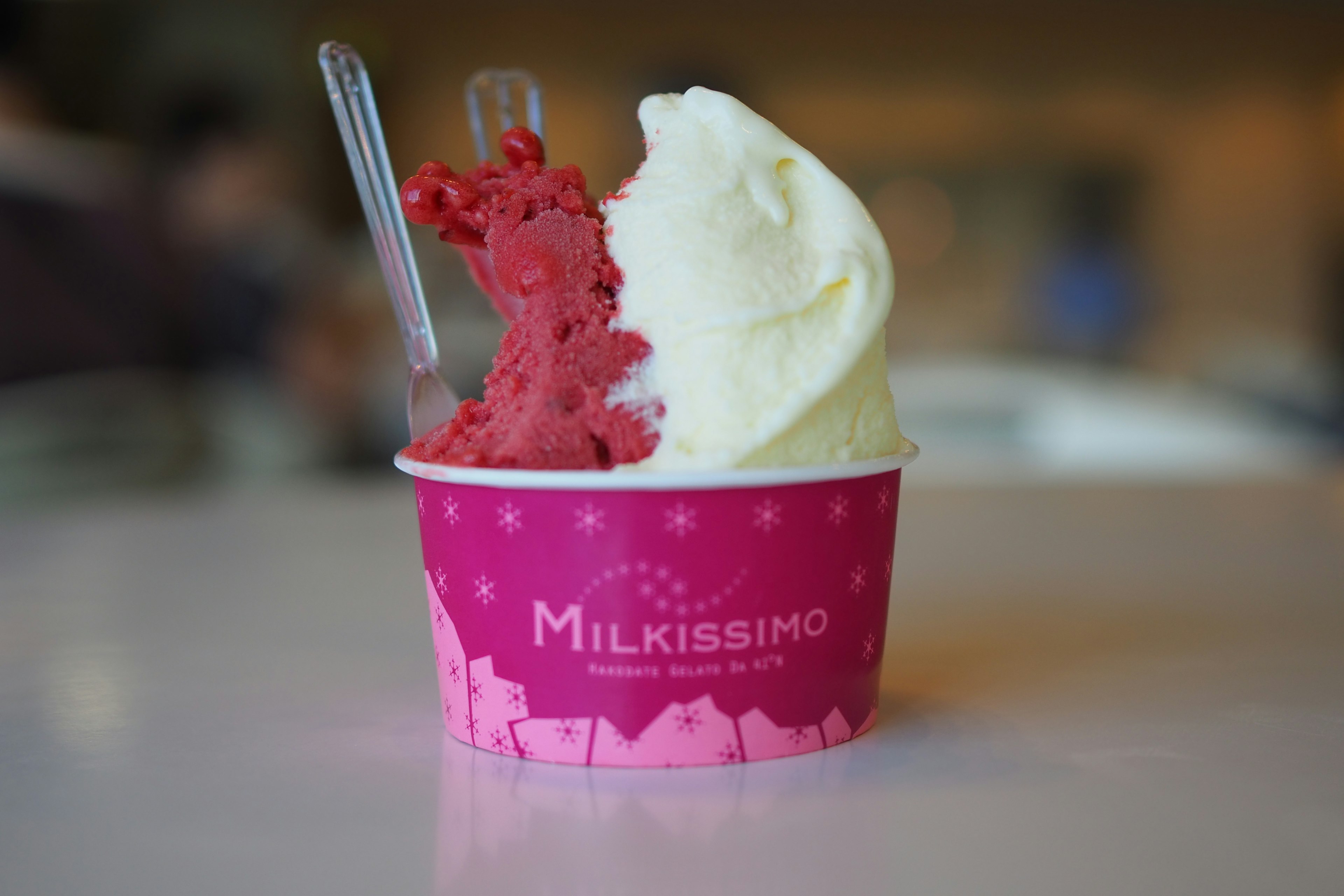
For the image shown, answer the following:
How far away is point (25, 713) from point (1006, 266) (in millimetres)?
6638

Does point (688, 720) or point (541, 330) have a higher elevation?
point (541, 330)

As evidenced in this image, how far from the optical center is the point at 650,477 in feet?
2.14

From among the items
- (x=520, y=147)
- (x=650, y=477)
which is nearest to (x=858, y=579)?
(x=650, y=477)

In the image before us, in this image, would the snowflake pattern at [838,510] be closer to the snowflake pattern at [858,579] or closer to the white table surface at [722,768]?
the snowflake pattern at [858,579]

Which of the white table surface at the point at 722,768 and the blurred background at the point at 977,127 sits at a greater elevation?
the blurred background at the point at 977,127

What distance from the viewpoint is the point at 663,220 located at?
2.47 feet

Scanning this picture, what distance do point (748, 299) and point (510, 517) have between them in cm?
19

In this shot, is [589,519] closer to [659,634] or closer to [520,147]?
[659,634]

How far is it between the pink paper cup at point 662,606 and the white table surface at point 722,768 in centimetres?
→ 2

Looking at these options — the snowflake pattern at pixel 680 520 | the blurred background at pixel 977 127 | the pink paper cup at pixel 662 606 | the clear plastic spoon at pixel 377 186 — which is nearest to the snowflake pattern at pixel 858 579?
the pink paper cup at pixel 662 606

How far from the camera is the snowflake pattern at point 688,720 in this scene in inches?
27.1

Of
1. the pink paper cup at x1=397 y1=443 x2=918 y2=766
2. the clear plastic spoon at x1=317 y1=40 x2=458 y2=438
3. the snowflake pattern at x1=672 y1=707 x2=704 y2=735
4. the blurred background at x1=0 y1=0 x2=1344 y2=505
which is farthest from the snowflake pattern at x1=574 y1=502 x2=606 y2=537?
the blurred background at x1=0 y1=0 x2=1344 y2=505

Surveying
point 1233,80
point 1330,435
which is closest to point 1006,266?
point 1233,80

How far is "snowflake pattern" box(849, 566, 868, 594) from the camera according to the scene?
72 centimetres
